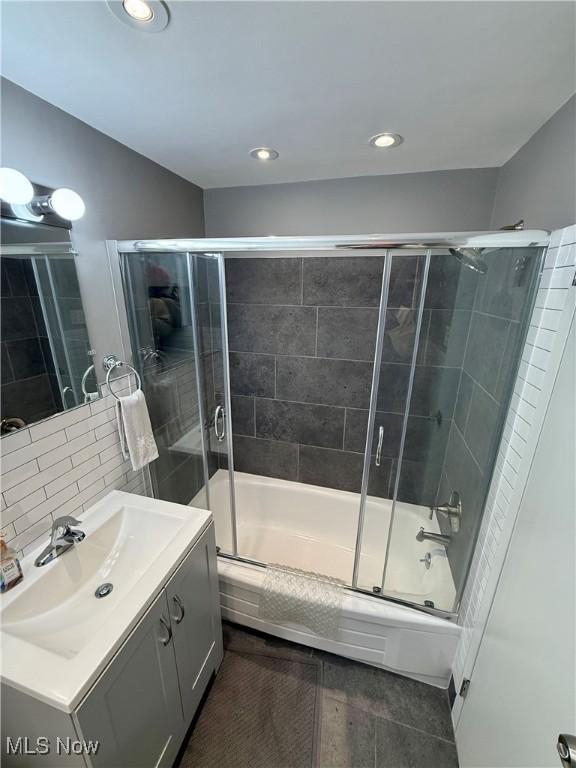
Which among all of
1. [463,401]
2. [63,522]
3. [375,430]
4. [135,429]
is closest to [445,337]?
[463,401]

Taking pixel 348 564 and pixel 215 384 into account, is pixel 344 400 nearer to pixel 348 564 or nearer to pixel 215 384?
pixel 215 384

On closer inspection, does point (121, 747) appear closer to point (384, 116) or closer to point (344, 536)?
point (344, 536)

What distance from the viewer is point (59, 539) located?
3.65ft

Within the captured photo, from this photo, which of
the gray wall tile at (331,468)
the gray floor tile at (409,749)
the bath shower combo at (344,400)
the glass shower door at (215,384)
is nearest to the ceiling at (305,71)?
the bath shower combo at (344,400)

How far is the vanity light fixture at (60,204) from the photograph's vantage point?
106cm

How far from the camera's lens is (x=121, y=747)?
884 mm

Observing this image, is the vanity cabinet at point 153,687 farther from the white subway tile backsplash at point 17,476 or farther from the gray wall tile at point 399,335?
the gray wall tile at point 399,335

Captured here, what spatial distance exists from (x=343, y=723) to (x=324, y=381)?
1.73 metres

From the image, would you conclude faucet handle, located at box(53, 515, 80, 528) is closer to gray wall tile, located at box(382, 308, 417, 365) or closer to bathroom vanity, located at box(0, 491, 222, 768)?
bathroom vanity, located at box(0, 491, 222, 768)

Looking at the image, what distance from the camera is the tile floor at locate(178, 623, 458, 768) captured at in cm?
125

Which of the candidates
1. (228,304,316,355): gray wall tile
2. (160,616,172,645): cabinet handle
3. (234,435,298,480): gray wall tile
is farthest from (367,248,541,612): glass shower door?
(160,616,172,645): cabinet handle

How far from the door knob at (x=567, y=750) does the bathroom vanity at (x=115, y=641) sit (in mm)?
1056

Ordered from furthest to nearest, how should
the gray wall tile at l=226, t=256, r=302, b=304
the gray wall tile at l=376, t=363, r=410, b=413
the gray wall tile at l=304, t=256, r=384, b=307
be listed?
the gray wall tile at l=226, t=256, r=302, b=304 < the gray wall tile at l=304, t=256, r=384, b=307 < the gray wall tile at l=376, t=363, r=410, b=413

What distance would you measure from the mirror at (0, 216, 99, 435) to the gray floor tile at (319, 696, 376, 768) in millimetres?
1777
